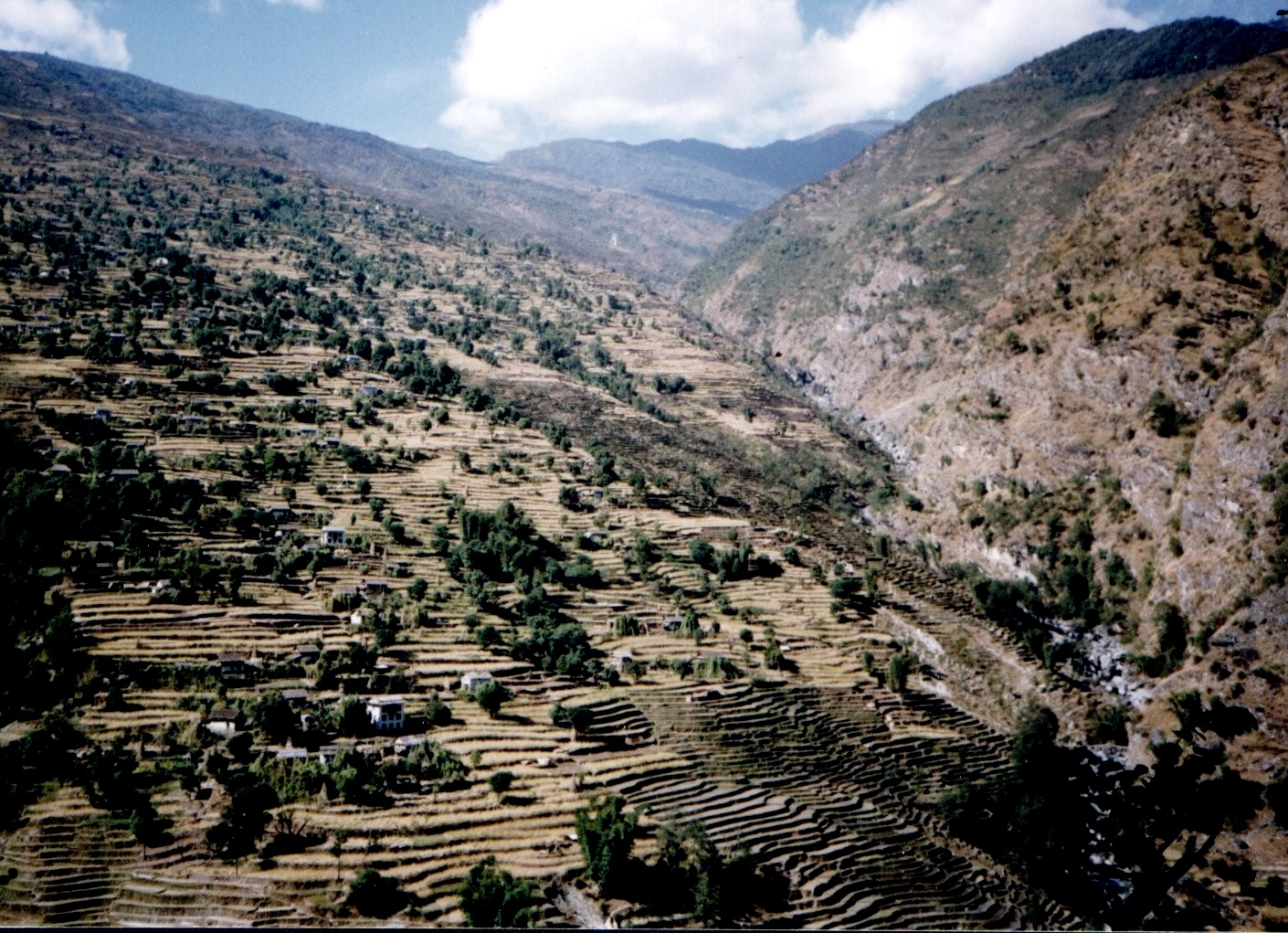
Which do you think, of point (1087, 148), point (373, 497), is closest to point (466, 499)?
point (373, 497)

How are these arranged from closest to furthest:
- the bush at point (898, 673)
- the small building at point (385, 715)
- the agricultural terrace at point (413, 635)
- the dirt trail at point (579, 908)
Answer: the dirt trail at point (579, 908)
the agricultural terrace at point (413, 635)
the small building at point (385, 715)
the bush at point (898, 673)

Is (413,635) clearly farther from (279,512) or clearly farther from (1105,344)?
(1105,344)

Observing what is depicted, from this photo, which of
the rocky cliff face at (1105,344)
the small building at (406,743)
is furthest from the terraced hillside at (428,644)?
the rocky cliff face at (1105,344)

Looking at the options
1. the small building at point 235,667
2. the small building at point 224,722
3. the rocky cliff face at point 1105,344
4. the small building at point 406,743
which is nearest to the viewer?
the small building at point 224,722

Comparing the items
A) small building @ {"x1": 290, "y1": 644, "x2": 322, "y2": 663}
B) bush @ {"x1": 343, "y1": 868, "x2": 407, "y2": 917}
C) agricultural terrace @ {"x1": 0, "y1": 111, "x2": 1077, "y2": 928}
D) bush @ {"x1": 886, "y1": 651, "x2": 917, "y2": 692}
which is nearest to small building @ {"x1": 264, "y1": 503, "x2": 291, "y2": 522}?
agricultural terrace @ {"x1": 0, "y1": 111, "x2": 1077, "y2": 928}

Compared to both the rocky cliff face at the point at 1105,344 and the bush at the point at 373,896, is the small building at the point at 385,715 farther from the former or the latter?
the rocky cliff face at the point at 1105,344

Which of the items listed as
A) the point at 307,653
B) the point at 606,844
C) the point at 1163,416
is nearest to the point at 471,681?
the point at 307,653

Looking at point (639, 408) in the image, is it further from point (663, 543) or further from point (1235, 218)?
point (1235, 218)
